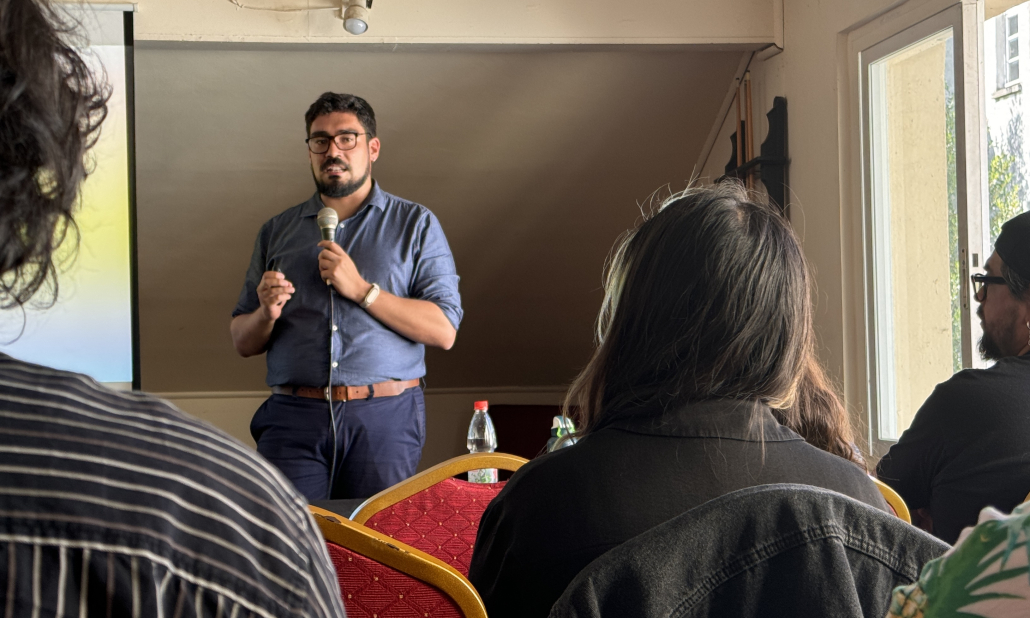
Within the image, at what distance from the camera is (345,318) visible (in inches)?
104

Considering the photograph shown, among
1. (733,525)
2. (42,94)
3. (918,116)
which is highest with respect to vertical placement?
(918,116)

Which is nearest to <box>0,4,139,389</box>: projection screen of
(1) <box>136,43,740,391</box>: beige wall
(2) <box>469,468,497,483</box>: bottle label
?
(1) <box>136,43,740,391</box>: beige wall

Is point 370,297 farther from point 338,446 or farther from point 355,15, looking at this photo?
point 355,15

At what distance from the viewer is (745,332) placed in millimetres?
1052

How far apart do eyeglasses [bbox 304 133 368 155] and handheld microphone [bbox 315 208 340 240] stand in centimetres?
30

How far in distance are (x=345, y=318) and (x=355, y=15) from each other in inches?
56.5

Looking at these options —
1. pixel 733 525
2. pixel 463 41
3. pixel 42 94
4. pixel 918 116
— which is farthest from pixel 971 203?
pixel 42 94

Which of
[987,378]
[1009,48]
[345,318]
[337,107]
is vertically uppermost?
[1009,48]

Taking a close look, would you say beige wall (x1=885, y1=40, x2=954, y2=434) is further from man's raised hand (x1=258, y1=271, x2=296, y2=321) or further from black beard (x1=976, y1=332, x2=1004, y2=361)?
man's raised hand (x1=258, y1=271, x2=296, y2=321)

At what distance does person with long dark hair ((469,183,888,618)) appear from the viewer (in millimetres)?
933

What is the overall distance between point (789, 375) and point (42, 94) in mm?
867

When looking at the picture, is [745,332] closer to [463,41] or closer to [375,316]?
[375,316]

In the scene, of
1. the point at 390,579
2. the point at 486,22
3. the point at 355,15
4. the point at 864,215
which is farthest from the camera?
the point at 486,22

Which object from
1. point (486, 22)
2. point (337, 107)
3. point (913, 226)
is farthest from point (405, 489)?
point (486, 22)
